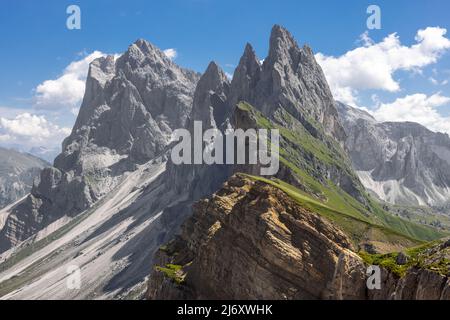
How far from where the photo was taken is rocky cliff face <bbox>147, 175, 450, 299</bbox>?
211 feet

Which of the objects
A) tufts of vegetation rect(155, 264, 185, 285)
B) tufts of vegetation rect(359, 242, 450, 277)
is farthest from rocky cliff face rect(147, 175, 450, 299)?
tufts of vegetation rect(359, 242, 450, 277)

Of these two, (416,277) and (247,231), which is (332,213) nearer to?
(247,231)

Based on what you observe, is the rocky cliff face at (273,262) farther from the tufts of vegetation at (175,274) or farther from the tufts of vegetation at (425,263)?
the tufts of vegetation at (425,263)

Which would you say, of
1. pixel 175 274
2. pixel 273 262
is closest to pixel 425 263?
pixel 273 262

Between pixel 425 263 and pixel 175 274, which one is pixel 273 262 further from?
pixel 425 263

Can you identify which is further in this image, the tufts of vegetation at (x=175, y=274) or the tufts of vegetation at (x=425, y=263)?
the tufts of vegetation at (x=175, y=274)

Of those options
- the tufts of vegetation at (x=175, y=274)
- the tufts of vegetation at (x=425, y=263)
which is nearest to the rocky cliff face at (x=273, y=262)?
the tufts of vegetation at (x=175, y=274)

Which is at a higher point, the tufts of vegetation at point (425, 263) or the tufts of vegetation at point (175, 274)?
the tufts of vegetation at point (425, 263)

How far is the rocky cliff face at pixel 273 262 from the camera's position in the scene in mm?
64250

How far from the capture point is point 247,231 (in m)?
94.1

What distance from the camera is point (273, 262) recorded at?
8481cm

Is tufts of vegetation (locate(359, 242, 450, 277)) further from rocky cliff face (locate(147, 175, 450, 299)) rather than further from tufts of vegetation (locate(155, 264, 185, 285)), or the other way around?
tufts of vegetation (locate(155, 264, 185, 285))
